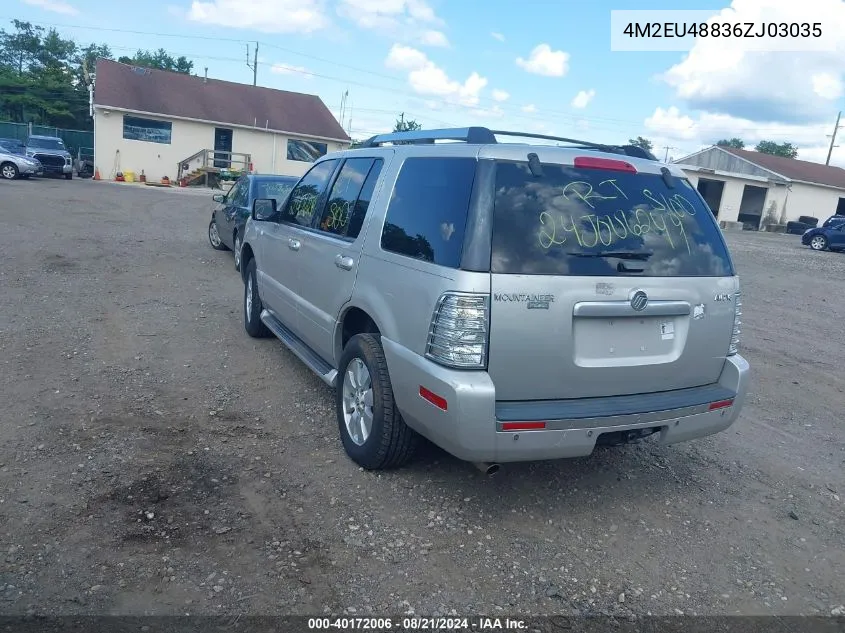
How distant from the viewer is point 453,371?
3.36 m

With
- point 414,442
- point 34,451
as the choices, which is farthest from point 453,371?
point 34,451

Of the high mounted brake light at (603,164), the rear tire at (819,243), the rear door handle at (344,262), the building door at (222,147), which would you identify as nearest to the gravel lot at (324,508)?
the rear door handle at (344,262)

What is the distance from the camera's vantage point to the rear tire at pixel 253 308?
686 cm

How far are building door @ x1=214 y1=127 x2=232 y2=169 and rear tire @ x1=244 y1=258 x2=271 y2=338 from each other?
3152 centimetres

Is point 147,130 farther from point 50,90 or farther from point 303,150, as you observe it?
point 50,90

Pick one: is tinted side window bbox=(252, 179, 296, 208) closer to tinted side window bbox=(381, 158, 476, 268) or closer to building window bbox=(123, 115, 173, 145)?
tinted side window bbox=(381, 158, 476, 268)

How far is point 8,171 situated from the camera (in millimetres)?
27031

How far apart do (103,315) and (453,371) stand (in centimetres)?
543

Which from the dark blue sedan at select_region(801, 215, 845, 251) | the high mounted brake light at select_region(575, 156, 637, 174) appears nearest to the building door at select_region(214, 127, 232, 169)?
the dark blue sedan at select_region(801, 215, 845, 251)

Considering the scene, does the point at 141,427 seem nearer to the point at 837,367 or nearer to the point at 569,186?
the point at 569,186

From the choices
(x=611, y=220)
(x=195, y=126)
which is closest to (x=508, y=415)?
(x=611, y=220)

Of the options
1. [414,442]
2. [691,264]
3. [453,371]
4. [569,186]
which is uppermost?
[569,186]

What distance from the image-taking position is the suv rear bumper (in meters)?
3.31

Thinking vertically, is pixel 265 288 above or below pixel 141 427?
above
